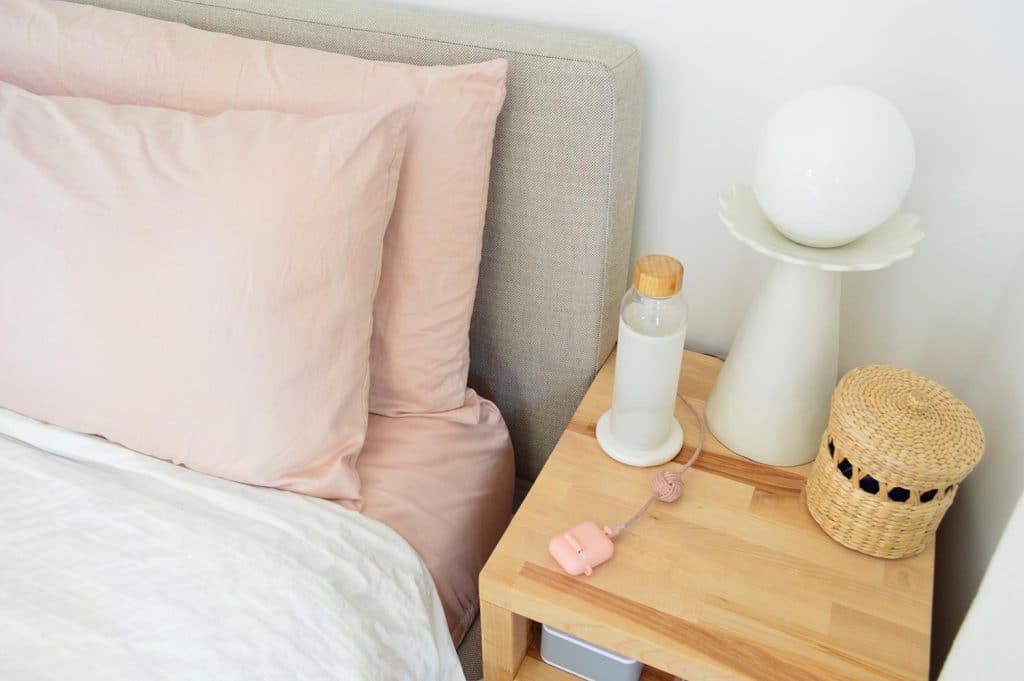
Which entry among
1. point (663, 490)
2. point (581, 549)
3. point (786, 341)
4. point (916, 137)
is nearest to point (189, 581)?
point (581, 549)

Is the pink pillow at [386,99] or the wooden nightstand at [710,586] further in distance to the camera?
the pink pillow at [386,99]

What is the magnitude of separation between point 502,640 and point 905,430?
44 cm

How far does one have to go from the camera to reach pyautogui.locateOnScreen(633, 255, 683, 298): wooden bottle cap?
0.75m

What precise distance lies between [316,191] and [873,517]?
2.04 feet

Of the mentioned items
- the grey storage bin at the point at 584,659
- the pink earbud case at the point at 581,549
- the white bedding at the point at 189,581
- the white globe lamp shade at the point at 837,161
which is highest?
the white globe lamp shade at the point at 837,161

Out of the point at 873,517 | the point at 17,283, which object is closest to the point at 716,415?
the point at 873,517

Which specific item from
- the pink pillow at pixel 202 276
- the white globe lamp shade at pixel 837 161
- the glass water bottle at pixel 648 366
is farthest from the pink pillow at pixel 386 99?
the white globe lamp shade at pixel 837 161

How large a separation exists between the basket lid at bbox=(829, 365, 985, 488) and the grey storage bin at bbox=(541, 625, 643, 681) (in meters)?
0.32

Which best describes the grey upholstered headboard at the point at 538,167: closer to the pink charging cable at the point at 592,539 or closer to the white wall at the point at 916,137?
the white wall at the point at 916,137

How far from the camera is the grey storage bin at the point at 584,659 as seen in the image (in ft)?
2.67

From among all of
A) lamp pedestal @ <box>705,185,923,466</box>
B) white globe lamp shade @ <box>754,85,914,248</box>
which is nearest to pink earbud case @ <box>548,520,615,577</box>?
lamp pedestal @ <box>705,185,923,466</box>

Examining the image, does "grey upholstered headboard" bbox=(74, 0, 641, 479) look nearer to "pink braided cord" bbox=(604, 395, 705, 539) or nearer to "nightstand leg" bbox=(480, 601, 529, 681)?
"pink braided cord" bbox=(604, 395, 705, 539)

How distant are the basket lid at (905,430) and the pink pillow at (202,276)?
498 millimetres

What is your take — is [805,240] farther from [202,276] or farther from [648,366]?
[202,276]
